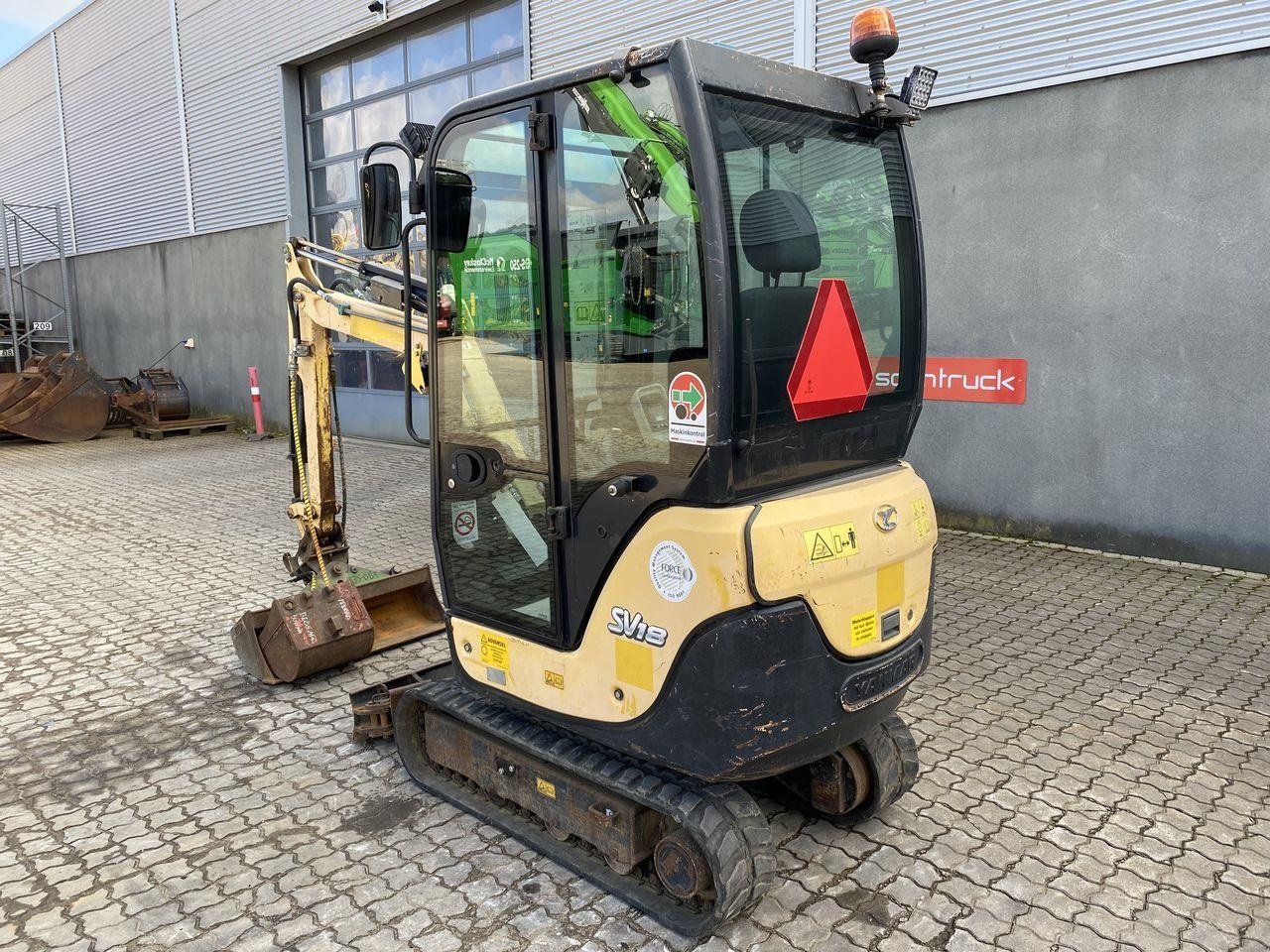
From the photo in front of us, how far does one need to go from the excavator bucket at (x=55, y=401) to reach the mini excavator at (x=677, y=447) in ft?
40.7

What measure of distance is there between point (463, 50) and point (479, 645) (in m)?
9.93

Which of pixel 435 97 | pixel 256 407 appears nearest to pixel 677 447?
pixel 435 97

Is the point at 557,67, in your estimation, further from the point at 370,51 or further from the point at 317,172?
the point at 317,172

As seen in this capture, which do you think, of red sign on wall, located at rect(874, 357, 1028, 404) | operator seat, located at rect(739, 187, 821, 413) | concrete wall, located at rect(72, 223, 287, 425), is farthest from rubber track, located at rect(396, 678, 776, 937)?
concrete wall, located at rect(72, 223, 287, 425)

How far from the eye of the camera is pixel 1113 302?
6438 mm

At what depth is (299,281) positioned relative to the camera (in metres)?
4.68

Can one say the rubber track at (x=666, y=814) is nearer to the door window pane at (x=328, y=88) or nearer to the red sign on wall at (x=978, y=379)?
the red sign on wall at (x=978, y=379)

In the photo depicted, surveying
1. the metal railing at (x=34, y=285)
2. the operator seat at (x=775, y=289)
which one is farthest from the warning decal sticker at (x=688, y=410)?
the metal railing at (x=34, y=285)

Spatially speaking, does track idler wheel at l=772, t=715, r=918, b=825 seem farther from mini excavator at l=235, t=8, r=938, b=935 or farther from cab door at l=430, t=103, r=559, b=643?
cab door at l=430, t=103, r=559, b=643

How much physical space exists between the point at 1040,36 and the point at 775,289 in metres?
5.33

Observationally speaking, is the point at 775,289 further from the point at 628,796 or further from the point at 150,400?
the point at 150,400

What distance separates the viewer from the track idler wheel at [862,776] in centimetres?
326

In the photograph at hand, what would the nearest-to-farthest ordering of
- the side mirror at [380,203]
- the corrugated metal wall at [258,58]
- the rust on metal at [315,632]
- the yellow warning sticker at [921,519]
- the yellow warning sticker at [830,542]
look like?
the yellow warning sticker at [830,542]
the yellow warning sticker at [921,519]
the side mirror at [380,203]
the rust on metal at [315,632]
the corrugated metal wall at [258,58]

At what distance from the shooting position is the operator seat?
250cm
